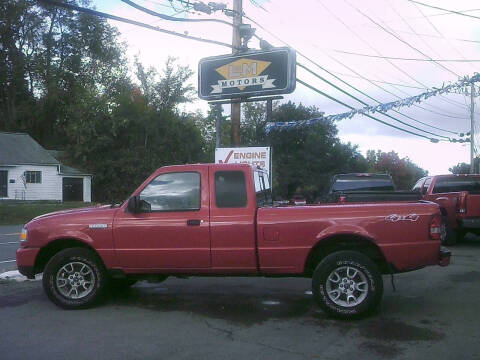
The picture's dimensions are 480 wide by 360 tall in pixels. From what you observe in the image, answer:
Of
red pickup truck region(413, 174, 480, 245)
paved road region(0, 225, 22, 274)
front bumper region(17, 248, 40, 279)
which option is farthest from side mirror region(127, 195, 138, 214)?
red pickup truck region(413, 174, 480, 245)

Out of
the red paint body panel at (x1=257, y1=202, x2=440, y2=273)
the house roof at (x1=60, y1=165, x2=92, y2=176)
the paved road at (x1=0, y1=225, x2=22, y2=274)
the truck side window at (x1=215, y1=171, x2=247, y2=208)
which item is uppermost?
the house roof at (x1=60, y1=165, x2=92, y2=176)

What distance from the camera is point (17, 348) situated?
498cm

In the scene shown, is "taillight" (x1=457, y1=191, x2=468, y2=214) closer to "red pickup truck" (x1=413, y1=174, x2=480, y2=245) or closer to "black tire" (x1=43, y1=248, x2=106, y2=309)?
"red pickup truck" (x1=413, y1=174, x2=480, y2=245)

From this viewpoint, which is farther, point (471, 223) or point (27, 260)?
point (471, 223)

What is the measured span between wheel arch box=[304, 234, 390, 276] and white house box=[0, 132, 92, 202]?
103ft

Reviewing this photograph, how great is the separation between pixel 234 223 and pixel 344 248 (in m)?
1.39

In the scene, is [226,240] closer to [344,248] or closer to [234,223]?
[234,223]

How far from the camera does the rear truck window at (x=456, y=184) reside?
1328 cm

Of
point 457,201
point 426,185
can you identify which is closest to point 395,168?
point 426,185

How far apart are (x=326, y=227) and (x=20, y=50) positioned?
49.6m

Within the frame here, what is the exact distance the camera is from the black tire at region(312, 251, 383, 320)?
19.3ft

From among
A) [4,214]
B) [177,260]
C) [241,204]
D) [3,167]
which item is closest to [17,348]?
[177,260]

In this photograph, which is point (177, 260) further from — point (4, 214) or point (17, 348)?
point (4, 214)

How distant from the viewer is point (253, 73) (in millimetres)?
14008
